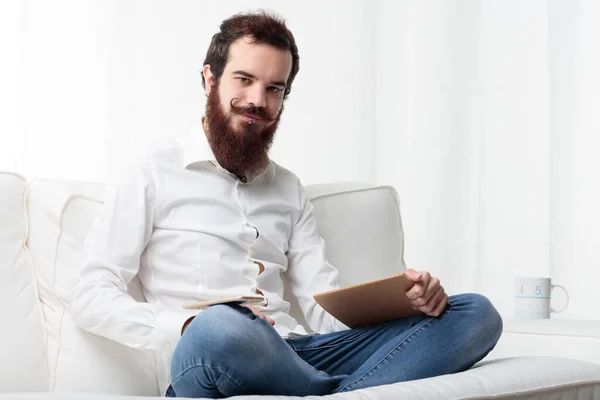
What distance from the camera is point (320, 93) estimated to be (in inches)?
109

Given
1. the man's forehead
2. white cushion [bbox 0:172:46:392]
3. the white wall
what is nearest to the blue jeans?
white cushion [bbox 0:172:46:392]

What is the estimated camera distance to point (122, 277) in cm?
149

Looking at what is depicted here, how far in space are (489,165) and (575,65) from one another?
41 cm

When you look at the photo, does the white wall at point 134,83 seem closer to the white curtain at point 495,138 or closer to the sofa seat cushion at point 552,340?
the white curtain at point 495,138

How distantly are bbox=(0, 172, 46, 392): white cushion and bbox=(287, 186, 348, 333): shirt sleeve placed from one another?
55cm

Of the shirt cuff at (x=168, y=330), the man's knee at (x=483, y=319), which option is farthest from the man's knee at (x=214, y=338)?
the man's knee at (x=483, y=319)

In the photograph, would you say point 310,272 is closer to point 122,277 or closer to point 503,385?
point 122,277

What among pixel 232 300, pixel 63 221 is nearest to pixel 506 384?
pixel 232 300

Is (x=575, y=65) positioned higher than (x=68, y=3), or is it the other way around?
(x=68, y=3)

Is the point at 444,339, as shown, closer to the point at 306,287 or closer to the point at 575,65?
the point at 306,287

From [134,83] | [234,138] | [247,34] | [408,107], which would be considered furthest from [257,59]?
[408,107]

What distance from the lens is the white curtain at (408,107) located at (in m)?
2.30

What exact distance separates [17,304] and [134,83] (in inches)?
41.3

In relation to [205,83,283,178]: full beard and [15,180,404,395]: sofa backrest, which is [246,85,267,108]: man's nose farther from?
[15,180,404,395]: sofa backrest
